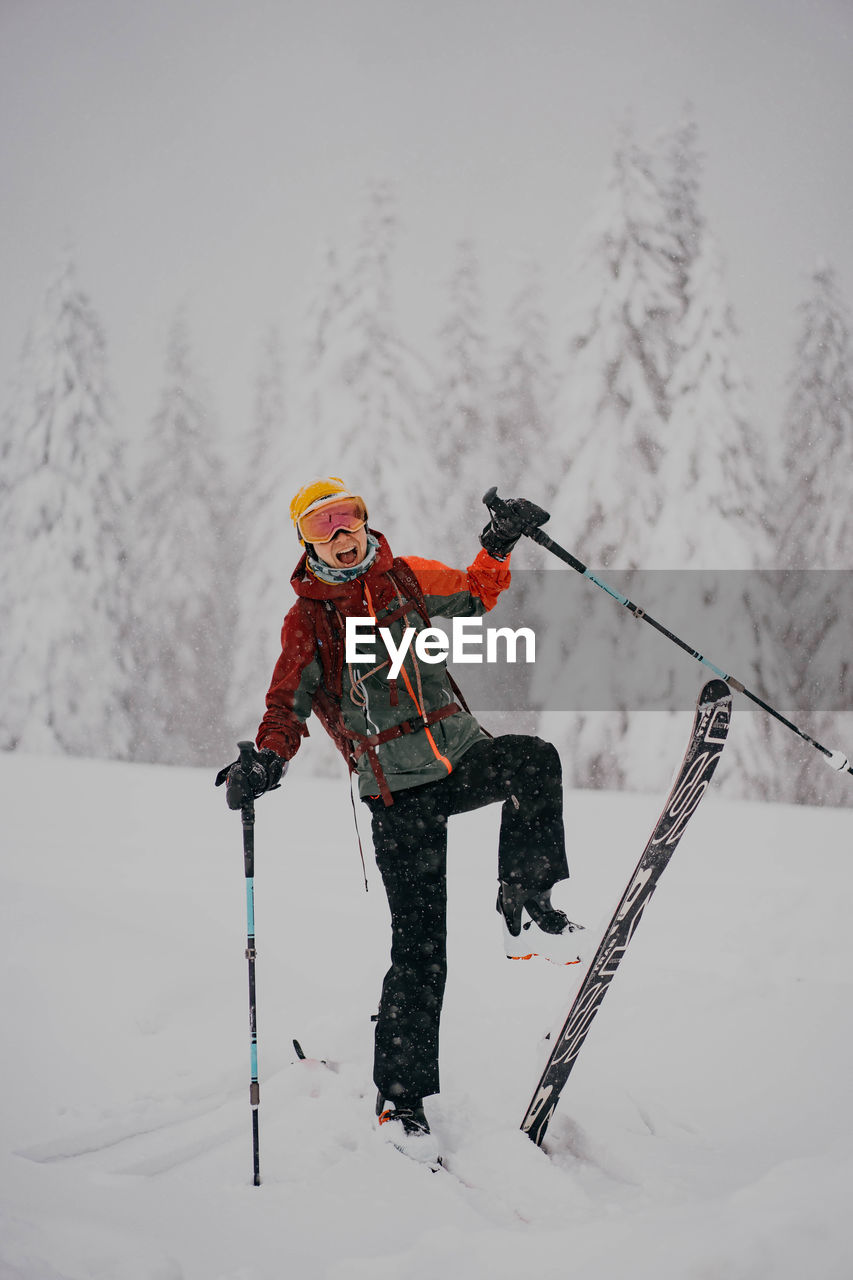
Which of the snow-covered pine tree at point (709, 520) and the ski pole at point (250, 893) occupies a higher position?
the snow-covered pine tree at point (709, 520)

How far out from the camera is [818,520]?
1744cm

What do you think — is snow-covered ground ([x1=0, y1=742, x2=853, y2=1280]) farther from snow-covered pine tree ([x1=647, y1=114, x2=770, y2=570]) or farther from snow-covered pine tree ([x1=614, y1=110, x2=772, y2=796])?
snow-covered pine tree ([x1=647, y1=114, x2=770, y2=570])

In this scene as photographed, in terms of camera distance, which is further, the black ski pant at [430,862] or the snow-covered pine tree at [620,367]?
the snow-covered pine tree at [620,367]

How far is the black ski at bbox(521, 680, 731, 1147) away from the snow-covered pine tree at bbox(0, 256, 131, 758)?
1819cm

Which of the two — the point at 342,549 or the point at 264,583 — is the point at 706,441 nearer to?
the point at 264,583

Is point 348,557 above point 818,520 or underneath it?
underneath

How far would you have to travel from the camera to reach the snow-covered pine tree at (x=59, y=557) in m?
19.7

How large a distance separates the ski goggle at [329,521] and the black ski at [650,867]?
1745mm

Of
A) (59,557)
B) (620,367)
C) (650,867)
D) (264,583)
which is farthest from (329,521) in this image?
(59,557)

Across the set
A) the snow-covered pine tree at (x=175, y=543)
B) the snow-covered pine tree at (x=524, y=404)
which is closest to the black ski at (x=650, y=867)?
Answer: the snow-covered pine tree at (x=524, y=404)

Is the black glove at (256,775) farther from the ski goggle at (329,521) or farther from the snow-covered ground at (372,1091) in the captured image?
the snow-covered ground at (372,1091)

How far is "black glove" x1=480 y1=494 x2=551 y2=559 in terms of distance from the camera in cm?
388

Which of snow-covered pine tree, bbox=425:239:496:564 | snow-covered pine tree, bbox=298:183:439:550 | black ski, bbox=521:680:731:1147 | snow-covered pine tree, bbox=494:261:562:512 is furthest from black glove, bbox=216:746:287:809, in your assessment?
snow-covered pine tree, bbox=494:261:562:512

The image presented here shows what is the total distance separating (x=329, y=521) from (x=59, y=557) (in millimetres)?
18057
